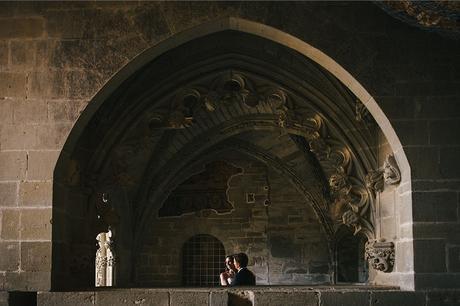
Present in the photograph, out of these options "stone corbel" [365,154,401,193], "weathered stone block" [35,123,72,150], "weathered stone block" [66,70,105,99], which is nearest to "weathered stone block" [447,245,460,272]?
"stone corbel" [365,154,401,193]

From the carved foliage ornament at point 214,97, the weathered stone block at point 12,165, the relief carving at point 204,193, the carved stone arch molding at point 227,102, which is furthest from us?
the relief carving at point 204,193

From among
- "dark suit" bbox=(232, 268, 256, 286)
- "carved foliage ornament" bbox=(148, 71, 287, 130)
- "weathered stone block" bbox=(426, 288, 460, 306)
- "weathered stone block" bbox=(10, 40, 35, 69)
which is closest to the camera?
"weathered stone block" bbox=(426, 288, 460, 306)

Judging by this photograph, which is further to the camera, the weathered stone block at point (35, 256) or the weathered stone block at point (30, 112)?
the weathered stone block at point (30, 112)

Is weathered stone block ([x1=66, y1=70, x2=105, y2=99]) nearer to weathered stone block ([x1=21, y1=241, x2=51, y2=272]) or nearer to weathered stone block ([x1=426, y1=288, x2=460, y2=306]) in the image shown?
weathered stone block ([x1=21, y1=241, x2=51, y2=272])

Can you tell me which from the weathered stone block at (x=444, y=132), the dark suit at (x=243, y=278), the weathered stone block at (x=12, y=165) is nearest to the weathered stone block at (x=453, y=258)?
the weathered stone block at (x=444, y=132)

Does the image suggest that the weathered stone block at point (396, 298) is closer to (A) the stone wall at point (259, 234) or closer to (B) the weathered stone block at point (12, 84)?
(B) the weathered stone block at point (12, 84)

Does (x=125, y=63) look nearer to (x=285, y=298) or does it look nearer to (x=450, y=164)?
(x=285, y=298)

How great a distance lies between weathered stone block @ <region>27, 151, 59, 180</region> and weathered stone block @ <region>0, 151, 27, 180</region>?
0.17ft

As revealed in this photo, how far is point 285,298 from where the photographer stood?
5574 mm

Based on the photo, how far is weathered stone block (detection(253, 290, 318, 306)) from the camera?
5.57 metres

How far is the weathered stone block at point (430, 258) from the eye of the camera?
5512 millimetres

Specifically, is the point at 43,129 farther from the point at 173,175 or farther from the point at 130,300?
the point at 173,175

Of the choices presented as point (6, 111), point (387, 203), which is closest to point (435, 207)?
point (387, 203)

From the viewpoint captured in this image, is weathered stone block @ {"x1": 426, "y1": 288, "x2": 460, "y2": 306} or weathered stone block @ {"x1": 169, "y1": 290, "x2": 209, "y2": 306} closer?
weathered stone block @ {"x1": 426, "y1": 288, "x2": 460, "y2": 306}
